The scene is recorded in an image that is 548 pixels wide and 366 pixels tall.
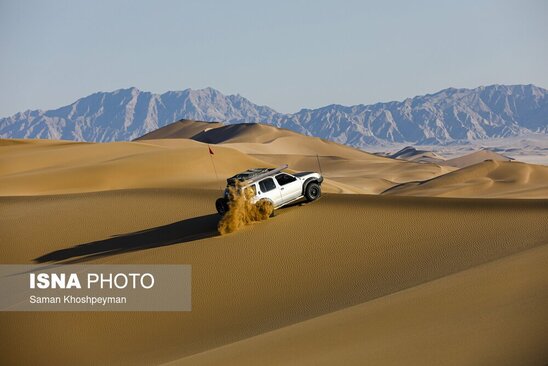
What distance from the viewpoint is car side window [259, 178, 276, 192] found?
20344mm

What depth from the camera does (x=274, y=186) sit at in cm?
2066

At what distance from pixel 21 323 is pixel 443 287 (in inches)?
315

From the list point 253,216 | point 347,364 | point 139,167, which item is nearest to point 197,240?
point 253,216

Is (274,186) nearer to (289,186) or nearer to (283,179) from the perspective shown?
(283,179)

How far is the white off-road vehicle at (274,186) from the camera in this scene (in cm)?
2014

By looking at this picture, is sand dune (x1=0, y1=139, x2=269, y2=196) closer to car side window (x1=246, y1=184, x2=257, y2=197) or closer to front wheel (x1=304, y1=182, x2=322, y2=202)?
front wheel (x1=304, y1=182, x2=322, y2=202)

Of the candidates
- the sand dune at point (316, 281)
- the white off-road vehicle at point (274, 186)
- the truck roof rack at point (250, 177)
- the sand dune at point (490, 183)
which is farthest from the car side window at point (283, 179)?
the sand dune at point (490, 183)

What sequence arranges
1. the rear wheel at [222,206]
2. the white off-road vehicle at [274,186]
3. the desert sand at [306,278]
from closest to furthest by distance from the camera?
1. the desert sand at [306,278]
2. the white off-road vehicle at [274,186]
3. the rear wheel at [222,206]

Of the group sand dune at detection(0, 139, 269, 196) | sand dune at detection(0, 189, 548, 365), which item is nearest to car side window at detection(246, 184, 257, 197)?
sand dune at detection(0, 189, 548, 365)

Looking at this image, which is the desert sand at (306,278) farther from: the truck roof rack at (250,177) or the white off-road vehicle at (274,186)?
the truck roof rack at (250,177)

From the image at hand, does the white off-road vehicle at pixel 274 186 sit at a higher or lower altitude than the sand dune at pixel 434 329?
higher

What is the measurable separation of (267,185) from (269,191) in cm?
17

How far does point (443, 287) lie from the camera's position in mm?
13477

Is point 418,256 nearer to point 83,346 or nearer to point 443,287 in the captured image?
point 443,287
